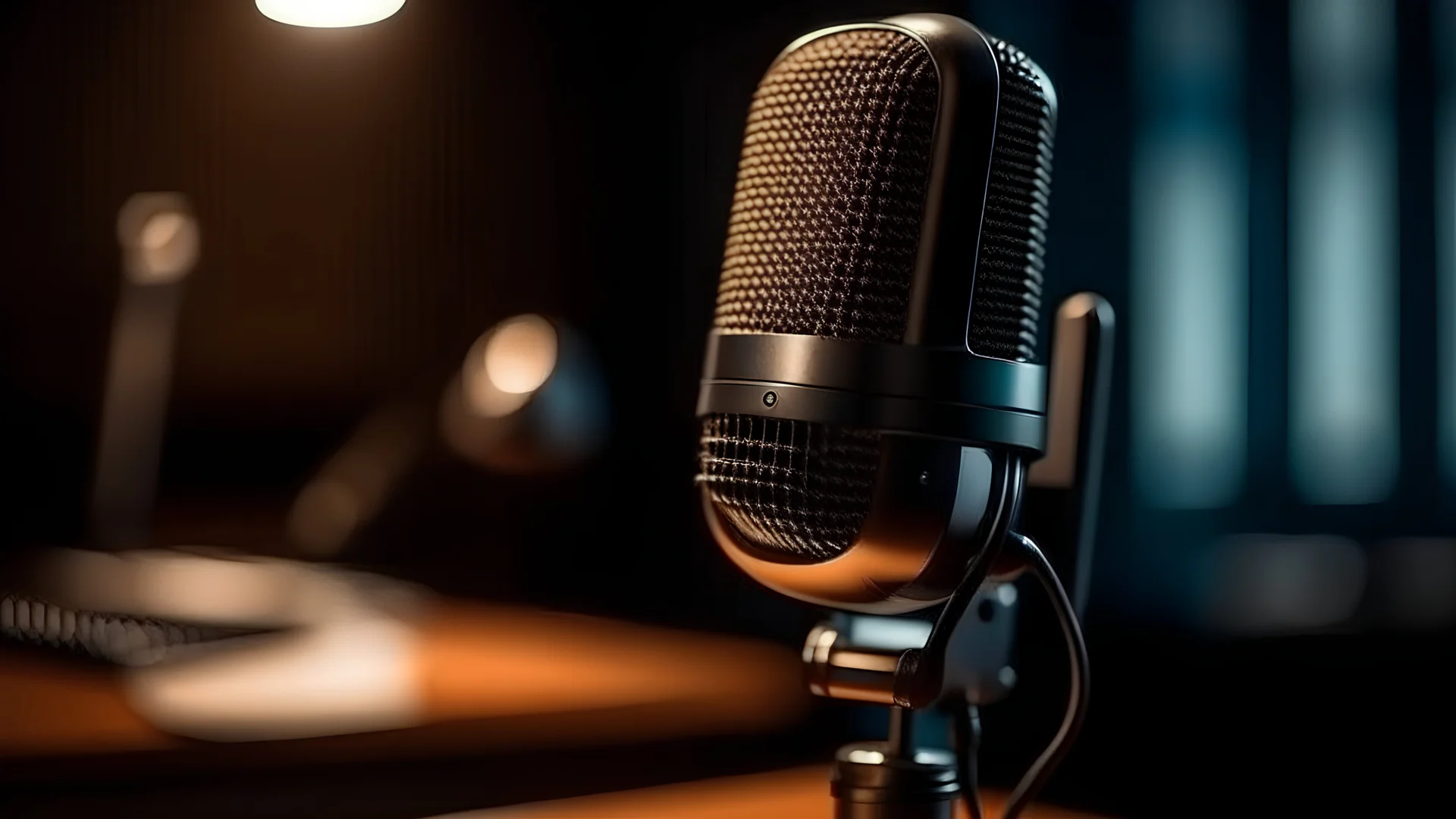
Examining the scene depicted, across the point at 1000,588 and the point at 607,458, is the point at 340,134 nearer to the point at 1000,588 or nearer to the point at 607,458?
the point at 607,458

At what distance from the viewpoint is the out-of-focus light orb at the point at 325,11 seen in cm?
148

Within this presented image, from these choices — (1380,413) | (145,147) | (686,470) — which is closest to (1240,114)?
(1380,413)

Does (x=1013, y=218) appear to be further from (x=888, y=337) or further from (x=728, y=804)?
(x=728, y=804)

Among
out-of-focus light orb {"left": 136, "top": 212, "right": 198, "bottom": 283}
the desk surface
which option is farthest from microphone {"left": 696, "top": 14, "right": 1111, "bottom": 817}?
out-of-focus light orb {"left": 136, "top": 212, "right": 198, "bottom": 283}

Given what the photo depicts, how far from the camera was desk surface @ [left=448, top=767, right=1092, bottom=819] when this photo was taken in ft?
3.07

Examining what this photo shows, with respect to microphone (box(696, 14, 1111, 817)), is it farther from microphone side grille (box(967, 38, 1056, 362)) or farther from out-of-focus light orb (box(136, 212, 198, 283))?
out-of-focus light orb (box(136, 212, 198, 283))

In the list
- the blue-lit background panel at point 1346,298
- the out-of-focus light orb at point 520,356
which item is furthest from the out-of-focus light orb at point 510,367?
the blue-lit background panel at point 1346,298

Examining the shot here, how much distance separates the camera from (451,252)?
6.10ft

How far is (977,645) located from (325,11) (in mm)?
1170

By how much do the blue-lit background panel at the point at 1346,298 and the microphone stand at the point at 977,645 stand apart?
3.71ft

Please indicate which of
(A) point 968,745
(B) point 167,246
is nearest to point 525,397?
(B) point 167,246

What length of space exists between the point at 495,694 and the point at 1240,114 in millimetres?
1039

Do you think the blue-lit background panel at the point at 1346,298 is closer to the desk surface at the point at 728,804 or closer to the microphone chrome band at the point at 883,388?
the desk surface at the point at 728,804

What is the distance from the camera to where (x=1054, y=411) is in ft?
2.31
